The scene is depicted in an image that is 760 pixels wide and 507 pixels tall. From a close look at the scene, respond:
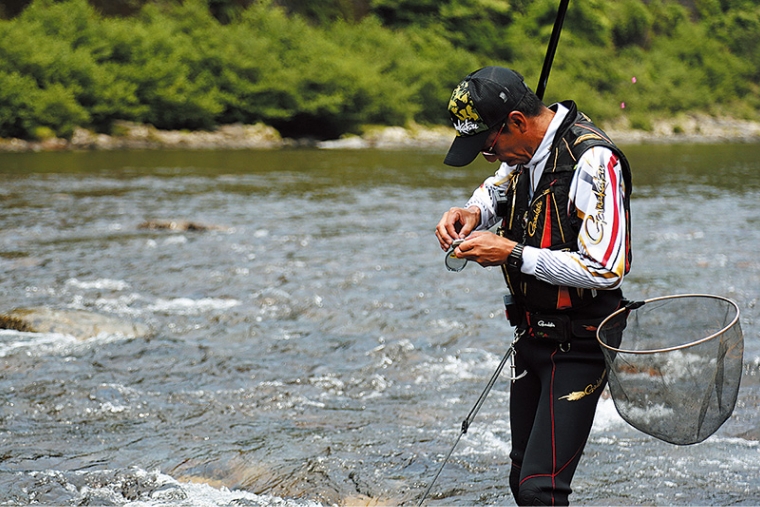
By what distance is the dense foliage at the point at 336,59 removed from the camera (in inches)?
1430

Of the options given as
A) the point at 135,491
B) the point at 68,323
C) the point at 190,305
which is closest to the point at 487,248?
the point at 135,491

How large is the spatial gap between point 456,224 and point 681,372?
1.08 metres

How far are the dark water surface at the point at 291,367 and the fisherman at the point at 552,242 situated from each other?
176 cm

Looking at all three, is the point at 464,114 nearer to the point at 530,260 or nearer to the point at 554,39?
the point at 530,260

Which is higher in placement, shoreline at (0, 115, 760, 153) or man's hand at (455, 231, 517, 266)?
man's hand at (455, 231, 517, 266)

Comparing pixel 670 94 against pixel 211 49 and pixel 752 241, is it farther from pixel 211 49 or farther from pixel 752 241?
pixel 752 241

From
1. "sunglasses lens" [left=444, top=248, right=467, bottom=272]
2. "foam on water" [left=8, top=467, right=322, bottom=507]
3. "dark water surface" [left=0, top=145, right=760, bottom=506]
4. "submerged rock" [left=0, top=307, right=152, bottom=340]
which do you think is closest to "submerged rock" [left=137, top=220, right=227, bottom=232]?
"dark water surface" [left=0, top=145, right=760, bottom=506]

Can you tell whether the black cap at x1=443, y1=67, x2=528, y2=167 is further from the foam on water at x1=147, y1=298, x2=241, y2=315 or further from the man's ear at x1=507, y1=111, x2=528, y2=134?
the foam on water at x1=147, y1=298, x2=241, y2=315

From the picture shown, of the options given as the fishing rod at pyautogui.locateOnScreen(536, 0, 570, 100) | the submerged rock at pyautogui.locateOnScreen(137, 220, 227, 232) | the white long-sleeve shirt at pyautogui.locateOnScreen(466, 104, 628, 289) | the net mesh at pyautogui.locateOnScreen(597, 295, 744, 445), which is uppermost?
the fishing rod at pyautogui.locateOnScreen(536, 0, 570, 100)

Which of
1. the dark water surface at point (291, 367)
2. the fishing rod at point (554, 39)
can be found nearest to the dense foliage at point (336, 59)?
the dark water surface at point (291, 367)

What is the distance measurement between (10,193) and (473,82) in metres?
18.4

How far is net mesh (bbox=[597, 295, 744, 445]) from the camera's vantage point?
295 centimetres

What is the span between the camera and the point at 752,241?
581 inches

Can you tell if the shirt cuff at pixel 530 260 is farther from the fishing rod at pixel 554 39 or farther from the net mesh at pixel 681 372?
the fishing rod at pixel 554 39
